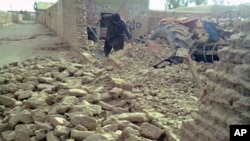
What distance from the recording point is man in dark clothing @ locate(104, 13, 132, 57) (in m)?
8.73

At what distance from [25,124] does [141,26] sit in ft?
Answer: 35.5

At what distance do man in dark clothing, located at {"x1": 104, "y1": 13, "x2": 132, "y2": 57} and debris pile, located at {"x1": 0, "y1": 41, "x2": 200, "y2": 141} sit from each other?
67cm

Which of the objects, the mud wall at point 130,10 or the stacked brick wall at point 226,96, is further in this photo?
the mud wall at point 130,10

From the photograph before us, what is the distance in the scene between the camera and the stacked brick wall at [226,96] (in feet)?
7.05

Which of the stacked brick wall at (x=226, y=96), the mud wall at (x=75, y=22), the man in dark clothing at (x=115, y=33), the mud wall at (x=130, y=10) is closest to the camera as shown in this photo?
the stacked brick wall at (x=226, y=96)

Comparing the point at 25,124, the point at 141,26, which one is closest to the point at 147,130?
the point at 25,124

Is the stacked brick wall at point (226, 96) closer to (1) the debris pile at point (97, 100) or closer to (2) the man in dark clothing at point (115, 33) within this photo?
(1) the debris pile at point (97, 100)

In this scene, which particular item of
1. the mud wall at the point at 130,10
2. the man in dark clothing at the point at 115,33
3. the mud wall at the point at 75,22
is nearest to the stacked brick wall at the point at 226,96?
the man in dark clothing at the point at 115,33

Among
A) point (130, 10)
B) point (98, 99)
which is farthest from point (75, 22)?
point (130, 10)

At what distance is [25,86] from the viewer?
6.46m

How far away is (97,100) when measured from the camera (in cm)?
518

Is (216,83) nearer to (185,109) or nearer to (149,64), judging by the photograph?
(185,109)

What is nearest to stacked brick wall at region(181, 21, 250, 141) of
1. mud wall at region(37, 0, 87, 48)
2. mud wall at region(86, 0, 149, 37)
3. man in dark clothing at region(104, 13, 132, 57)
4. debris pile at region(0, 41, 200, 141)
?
debris pile at region(0, 41, 200, 141)

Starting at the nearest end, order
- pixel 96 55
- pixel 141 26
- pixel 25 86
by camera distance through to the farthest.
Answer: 1. pixel 25 86
2. pixel 96 55
3. pixel 141 26
